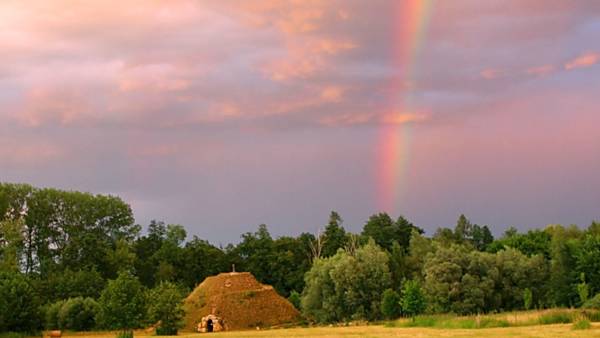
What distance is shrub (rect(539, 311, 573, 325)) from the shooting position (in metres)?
50.5

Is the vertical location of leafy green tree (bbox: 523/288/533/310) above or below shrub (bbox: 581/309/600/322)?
above

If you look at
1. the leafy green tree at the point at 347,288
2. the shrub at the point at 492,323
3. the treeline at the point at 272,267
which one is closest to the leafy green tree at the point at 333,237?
the treeline at the point at 272,267

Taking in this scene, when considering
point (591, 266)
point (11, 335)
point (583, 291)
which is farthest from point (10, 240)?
point (591, 266)

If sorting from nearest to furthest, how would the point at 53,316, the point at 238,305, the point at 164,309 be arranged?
1. the point at 164,309
2. the point at 53,316
3. the point at 238,305

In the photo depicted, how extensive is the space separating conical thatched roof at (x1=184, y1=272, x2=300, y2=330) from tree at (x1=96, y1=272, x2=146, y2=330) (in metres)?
21.2

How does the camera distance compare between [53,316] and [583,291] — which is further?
[53,316]

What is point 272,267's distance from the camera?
343 feet

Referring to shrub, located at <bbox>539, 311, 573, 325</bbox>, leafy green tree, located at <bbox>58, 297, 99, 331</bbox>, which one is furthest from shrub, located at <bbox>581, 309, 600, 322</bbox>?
leafy green tree, located at <bbox>58, 297, 99, 331</bbox>

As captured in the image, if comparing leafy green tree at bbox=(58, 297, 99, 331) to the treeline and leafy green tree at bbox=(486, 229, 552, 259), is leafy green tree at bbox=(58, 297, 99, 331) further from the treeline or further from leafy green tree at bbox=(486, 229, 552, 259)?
leafy green tree at bbox=(486, 229, 552, 259)

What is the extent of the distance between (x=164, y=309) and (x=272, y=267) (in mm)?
43363

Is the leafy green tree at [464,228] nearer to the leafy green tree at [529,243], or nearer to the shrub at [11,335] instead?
the leafy green tree at [529,243]

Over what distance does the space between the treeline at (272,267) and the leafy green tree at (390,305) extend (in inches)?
3.8

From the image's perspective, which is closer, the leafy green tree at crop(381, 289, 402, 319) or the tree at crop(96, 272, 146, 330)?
the tree at crop(96, 272, 146, 330)

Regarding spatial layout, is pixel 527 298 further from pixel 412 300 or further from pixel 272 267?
pixel 272 267
